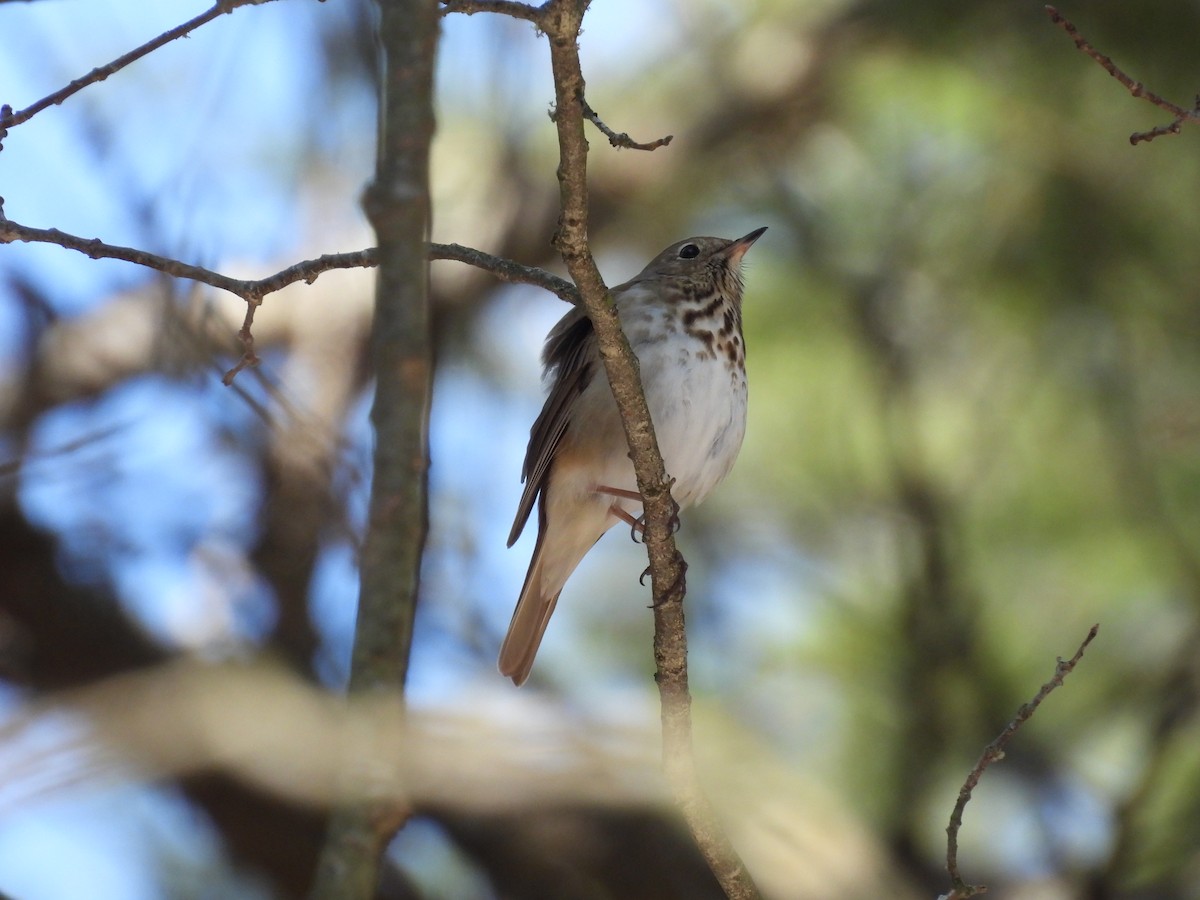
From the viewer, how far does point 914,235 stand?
621 cm

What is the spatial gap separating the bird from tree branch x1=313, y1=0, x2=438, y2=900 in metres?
Answer: 1.97

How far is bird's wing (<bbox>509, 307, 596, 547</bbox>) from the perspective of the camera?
4.22 metres

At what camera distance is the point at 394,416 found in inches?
73.5

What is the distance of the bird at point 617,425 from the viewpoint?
4.06 metres

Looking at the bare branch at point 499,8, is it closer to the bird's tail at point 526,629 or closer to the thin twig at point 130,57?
the thin twig at point 130,57

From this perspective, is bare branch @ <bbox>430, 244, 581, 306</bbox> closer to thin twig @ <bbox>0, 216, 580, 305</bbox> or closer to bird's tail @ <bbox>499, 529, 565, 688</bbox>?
thin twig @ <bbox>0, 216, 580, 305</bbox>

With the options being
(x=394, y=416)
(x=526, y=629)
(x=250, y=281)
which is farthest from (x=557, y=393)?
(x=394, y=416)

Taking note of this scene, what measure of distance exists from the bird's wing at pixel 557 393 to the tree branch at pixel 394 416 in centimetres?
215

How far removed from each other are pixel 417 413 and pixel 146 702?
2633 mm

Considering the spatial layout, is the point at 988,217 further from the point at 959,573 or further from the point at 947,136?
the point at 959,573

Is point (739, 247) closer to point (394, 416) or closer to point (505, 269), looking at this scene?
point (505, 269)

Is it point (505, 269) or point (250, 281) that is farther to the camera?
point (505, 269)

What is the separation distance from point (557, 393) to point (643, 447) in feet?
4.30

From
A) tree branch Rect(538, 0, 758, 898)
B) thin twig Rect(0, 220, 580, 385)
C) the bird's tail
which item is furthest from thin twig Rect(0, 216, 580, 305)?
the bird's tail
